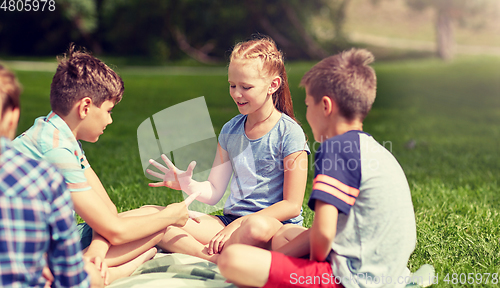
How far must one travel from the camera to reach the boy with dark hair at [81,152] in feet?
7.14

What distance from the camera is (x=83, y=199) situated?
2.19 meters

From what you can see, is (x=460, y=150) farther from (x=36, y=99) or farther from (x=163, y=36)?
(x=163, y=36)

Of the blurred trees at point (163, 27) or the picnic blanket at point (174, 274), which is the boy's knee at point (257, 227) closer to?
the picnic blanket at point (174, 274)

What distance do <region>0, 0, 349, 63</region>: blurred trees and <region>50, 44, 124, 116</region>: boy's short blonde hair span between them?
907 inches

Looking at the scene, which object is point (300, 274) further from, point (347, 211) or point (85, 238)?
point (85, 238)

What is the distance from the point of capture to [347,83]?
2.07 metres

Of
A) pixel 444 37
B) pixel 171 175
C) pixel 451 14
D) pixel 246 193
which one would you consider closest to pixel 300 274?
pixel 246 193

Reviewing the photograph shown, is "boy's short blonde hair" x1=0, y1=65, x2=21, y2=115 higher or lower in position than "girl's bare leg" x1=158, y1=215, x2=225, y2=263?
higher

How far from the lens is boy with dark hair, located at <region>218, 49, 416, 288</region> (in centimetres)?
193

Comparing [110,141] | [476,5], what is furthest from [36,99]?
[476,5]

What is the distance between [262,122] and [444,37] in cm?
2344

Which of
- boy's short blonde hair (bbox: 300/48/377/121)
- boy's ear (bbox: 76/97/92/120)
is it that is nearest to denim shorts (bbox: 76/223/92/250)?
boy's ear (bbox: 76/97/92/120)

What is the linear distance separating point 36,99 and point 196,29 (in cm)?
1614

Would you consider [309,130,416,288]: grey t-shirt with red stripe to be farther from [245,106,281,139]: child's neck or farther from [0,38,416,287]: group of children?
[245,106,281,139]: child's neck
